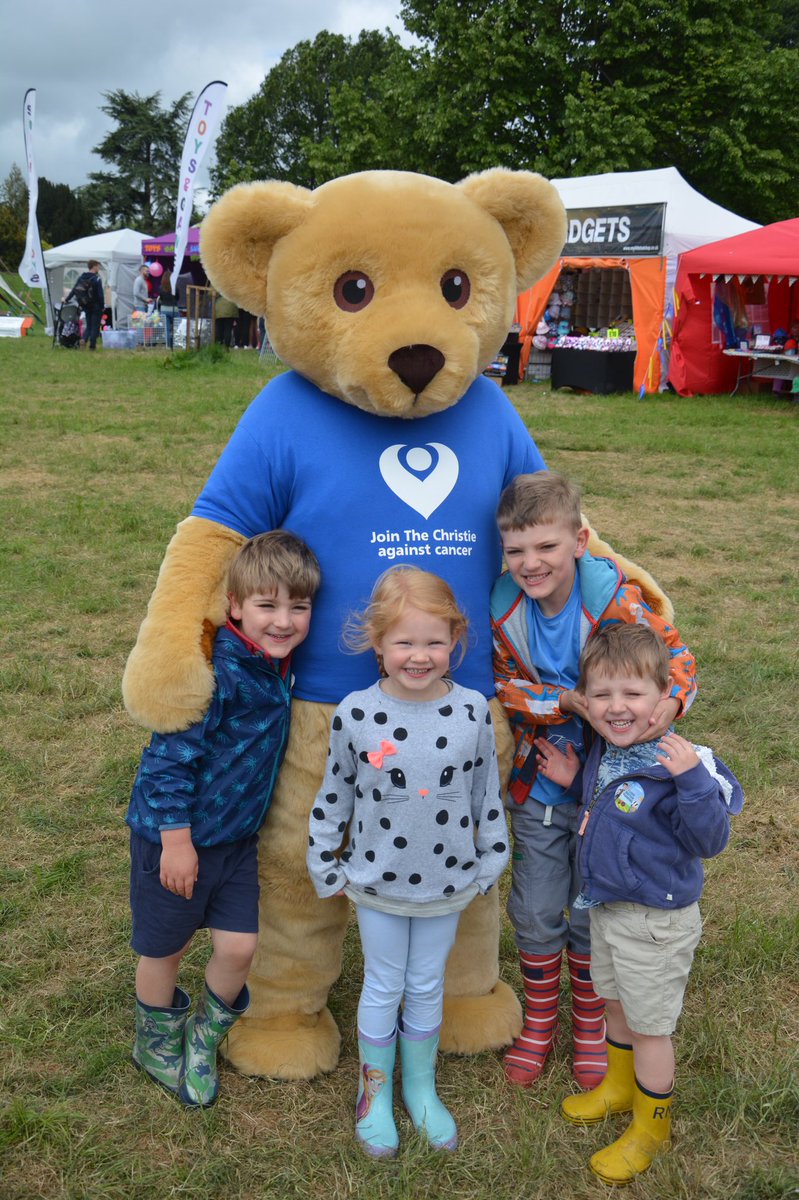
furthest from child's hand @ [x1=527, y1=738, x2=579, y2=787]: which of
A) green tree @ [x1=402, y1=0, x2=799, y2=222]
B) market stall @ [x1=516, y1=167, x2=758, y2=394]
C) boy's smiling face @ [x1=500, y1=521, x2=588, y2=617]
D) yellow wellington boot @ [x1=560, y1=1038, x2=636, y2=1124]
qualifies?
green tree @ [x1=402, y1=0, x2=799, y2=222]

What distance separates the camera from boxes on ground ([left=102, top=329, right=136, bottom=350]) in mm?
21156

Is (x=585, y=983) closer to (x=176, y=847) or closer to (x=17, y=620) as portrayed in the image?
(x=176, y=847)

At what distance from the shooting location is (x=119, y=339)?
834 inches

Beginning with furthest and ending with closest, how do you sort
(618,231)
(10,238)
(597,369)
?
(10,238)
(597,369)
(618,231)

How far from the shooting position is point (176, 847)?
215cm

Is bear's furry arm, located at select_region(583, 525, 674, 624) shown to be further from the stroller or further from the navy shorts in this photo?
the stroller

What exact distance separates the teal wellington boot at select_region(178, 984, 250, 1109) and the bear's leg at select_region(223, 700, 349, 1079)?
12 cm

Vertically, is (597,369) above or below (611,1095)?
above

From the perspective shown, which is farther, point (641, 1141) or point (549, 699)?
point (549, 699)

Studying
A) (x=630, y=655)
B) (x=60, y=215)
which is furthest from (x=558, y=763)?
(x=60, y=215)

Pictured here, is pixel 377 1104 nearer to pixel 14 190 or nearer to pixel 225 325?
pixel 225 325

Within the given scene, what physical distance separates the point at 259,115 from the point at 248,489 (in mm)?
46282

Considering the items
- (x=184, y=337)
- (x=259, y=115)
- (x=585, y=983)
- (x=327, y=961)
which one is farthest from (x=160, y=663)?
(x=259, y=115)

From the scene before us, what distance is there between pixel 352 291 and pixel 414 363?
0.23 m
